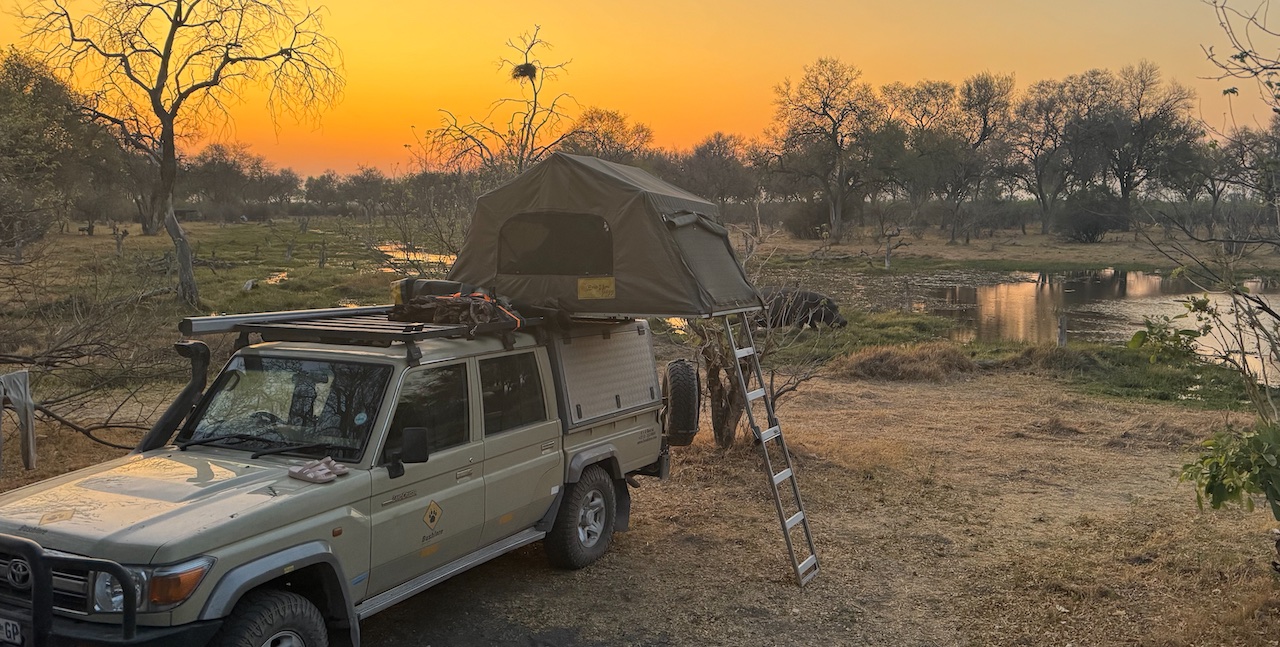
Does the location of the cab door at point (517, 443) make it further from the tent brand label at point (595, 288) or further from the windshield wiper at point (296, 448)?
the windshield wiper at point (296, 448)

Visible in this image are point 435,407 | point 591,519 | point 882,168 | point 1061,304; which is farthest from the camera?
point 882,168

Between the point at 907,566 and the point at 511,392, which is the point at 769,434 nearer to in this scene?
the point at 907,566

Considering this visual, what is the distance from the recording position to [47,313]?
411 inches

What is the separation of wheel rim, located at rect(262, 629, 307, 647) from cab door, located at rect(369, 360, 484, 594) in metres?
0.54

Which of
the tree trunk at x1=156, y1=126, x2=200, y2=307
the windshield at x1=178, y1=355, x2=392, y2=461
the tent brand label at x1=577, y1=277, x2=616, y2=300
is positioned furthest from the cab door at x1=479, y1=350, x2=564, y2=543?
the tree trunk at x1=156, y1=126, x2=200, y2=307

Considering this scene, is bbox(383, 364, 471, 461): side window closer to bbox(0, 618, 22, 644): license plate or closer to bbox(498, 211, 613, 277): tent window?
bbox(498, 211, 613, 277): tent window

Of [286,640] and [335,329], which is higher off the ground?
[335,329]

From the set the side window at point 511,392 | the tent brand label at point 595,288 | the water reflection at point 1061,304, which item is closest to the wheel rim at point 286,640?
the side window at point 511,392

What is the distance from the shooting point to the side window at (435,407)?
497 cm

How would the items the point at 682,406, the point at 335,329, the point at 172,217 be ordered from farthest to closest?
the point at 172,217 → the point at 682,406 → the point at 335,329

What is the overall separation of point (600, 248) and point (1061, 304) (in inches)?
1224

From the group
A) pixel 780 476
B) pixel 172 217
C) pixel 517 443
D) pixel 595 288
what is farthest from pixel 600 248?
pixel 172 217

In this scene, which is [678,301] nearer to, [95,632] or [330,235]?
[95,632]

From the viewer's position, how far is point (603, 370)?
6.80 m
